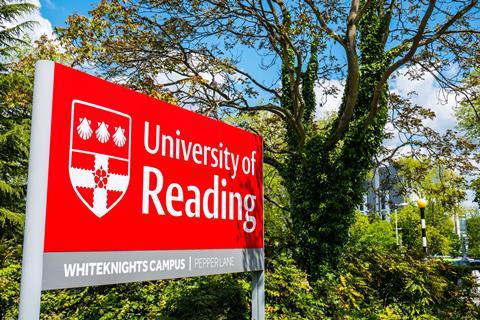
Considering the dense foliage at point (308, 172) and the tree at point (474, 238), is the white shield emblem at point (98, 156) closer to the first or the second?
the dense foliage at point (308, 172)

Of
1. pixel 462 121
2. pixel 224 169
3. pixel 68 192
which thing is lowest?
pixel 68 192

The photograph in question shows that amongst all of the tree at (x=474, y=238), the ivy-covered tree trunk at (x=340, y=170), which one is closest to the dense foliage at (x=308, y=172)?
the ivy-covered tree trunk at (x=340, y=170)

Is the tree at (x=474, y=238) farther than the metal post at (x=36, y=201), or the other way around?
the tree at (x=474, y=238)

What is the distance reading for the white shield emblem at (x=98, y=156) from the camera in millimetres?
3334

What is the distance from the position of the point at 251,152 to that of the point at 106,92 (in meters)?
2.33

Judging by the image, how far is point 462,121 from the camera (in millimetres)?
29375

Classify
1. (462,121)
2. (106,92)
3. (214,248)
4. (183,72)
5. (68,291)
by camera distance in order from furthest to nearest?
(462,121), (183,72), (68,291), (214,248), (106,92)

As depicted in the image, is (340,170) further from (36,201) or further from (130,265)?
(36,201)

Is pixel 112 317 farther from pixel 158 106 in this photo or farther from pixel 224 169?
pixel 158 106

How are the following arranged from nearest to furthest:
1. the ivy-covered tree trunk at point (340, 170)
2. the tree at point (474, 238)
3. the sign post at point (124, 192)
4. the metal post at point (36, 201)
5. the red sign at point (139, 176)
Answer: the metal post at point (36, 201), the sign post at point (124, 192), the red sign at point (139, 176), the ivy-covered tree trunk at point (340, 170), the tree at point (474, 238)

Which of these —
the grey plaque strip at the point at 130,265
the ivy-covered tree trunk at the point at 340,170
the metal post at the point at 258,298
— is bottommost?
the metal post at the point at 258,298

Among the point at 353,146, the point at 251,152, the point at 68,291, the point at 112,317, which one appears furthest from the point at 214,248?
the point at 353,146

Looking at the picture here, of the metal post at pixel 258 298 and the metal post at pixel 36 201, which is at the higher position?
the metal post at pixel 36 201

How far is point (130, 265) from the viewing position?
12.1ft
